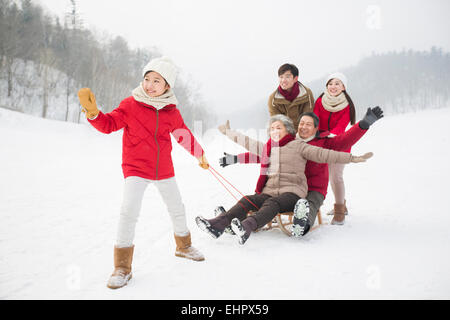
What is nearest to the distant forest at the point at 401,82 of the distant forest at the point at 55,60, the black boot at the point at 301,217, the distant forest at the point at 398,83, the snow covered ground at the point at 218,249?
the distant forest at the point at 398,83

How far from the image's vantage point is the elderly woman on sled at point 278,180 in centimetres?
270

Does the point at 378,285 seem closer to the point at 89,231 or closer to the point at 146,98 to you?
the point at 146,98

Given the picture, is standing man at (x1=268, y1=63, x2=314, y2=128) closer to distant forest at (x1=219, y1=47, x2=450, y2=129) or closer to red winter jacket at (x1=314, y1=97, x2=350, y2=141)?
red winter jacket at (x1=314, y1=97, x2=350, y2=141)

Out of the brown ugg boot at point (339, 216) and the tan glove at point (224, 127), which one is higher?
the tan glove at point (224, 127)

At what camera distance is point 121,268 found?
6.86ft

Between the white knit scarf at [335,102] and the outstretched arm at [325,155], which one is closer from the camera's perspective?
the outstretched arm at [325,155]

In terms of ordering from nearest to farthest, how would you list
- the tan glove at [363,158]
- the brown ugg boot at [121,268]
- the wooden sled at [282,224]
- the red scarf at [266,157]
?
the brown ugg boot at [121,268]
the tan glove at [363,158]
the wooden sled at [282,224]
the red scarf at [266,157]

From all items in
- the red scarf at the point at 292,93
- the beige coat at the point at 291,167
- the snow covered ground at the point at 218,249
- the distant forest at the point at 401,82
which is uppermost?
the distant forest at the point at 401,82

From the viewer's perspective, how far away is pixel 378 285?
6.47 ft

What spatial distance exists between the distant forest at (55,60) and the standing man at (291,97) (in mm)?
22278

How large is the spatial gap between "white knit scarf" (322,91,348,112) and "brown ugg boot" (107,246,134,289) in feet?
9.19

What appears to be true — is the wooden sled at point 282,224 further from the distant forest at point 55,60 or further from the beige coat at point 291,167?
the distant forest at point 55,60

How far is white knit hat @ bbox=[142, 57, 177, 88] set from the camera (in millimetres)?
2250

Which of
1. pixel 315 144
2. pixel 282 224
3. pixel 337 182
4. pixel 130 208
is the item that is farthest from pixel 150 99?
pixel 337 182
